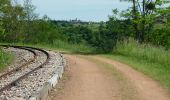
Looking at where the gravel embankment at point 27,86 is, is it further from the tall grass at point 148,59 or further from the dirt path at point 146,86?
the tall grass at point 148,59

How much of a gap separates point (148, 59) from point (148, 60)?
1.51ft

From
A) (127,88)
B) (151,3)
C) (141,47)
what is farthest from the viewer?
(151,3)

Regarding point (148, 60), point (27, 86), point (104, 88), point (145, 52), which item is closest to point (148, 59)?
point (148, 60)

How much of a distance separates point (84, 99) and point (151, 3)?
3128 centimetres

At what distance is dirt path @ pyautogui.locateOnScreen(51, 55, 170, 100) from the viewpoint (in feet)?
45.3

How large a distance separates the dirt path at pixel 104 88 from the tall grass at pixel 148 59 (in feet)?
1.92

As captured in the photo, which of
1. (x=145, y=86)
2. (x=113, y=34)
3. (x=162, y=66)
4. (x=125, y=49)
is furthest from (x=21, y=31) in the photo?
(x=145, y=86)

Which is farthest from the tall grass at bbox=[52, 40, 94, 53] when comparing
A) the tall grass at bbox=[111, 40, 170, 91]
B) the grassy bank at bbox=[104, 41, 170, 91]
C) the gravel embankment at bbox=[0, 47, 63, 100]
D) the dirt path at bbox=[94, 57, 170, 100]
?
the dirt path at bbox=[94, 57, 170, 100]

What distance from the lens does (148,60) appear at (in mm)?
26562

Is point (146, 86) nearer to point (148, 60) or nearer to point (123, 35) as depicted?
point (148, 60)

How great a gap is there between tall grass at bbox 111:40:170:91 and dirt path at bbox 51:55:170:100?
0.59m

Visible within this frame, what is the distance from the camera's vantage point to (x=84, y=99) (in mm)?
13328

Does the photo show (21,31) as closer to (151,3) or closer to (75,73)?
(151,3)

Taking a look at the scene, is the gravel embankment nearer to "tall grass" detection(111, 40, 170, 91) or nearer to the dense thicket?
"tall grass" detection(111, 40, 170, 91)
